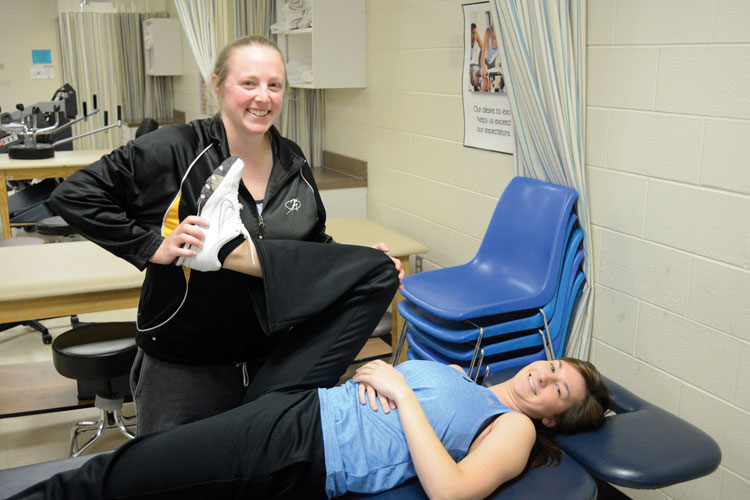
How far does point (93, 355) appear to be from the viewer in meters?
2.37

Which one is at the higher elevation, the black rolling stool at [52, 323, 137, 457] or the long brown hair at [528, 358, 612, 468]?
the long brown hair at [528, 358, 612, 468]

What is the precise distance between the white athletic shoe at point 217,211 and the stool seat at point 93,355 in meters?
1.11

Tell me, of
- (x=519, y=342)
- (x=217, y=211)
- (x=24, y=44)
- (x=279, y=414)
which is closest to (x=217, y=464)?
(x=279, y=414)

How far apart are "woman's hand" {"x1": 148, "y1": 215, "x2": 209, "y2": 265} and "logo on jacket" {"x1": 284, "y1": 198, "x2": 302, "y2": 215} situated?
0.98 ft

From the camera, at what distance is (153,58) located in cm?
650

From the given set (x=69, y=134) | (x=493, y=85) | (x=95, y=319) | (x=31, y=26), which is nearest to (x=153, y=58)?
(x=69, y=134)

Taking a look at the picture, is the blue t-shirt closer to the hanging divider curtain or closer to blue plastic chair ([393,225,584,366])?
blue plastic chair ([393,225,584,366])

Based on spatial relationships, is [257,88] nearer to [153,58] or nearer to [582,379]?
[582,379]

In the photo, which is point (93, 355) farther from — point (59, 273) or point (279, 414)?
point (279, 414)

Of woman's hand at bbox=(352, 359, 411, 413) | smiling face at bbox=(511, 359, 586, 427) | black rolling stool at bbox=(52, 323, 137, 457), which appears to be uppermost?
woman's hand at bbox=(352, 359, 411, 413)

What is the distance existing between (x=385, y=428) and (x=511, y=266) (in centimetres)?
112

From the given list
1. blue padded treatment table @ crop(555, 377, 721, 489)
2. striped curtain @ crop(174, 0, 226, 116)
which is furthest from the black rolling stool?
blue padded treatment table @ crop(555, 377, 721, 489)

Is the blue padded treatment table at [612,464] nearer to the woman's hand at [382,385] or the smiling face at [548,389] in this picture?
the smiling face at [548,389]

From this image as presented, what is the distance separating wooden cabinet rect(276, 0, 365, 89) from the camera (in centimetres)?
368
